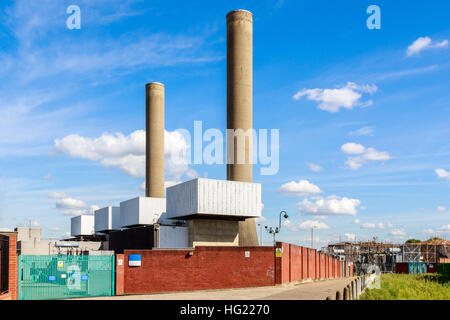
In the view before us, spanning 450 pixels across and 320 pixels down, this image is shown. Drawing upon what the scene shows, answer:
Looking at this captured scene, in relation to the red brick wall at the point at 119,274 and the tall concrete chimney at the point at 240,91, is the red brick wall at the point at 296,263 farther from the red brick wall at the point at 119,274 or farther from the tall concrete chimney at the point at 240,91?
the tall concrete chimney at the point at 240,91

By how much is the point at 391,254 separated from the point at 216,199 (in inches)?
2158

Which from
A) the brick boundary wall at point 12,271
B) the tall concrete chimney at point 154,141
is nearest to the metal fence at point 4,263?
the brick boundary wall at point 12,271

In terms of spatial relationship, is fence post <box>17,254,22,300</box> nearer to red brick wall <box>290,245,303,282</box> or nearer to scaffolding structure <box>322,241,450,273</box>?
red brick wall <box>290,245,303,282</box>

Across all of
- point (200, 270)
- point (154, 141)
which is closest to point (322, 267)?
point (200, 270)

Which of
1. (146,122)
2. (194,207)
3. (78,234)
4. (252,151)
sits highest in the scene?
(146,122)

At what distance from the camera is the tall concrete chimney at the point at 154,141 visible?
75.8m

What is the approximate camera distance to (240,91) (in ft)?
189

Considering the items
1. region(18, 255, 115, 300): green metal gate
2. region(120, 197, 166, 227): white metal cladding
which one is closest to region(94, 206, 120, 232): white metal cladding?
region(120, 197, 166, 227): white metal cladding

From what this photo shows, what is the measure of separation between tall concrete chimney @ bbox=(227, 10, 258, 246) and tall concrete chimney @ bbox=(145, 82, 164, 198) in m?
21.6

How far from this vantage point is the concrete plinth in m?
→ 47.8
